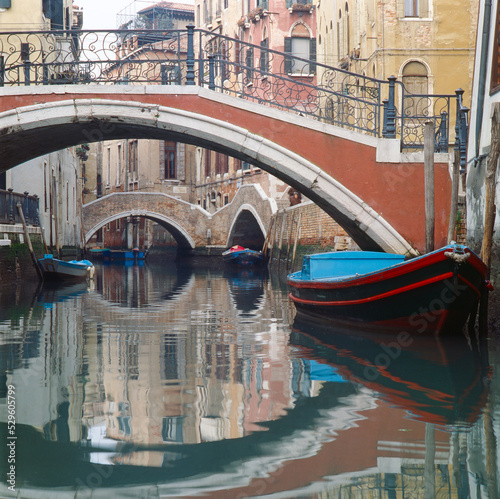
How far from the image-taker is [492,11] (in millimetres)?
5793

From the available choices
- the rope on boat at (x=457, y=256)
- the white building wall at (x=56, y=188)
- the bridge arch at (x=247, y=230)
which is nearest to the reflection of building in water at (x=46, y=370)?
the rope on boat at (x=457, y=256)

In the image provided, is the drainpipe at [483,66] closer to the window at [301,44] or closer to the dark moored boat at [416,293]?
the dark moored boat at [416,293]

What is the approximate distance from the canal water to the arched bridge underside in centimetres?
147

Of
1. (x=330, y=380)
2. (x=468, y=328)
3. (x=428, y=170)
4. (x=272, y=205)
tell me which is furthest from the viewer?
(x=272, y=205)

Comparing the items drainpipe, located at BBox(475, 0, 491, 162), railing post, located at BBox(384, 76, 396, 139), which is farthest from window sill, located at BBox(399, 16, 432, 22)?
drainpipe, located at BBox(475, 0, 491, 162)

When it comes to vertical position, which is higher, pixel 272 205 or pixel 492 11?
pixel 492 11

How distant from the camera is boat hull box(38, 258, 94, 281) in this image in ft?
38.3

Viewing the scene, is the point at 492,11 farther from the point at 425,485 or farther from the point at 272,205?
the point at 272,205

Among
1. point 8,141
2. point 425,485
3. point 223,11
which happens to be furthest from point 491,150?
point 223,11

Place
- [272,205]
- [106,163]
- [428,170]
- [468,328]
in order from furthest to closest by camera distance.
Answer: [106,163] → [272,205] → [428,170] → [468,328]

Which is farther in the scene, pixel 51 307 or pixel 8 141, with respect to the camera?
pixel 51 307

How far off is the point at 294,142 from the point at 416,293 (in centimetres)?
239

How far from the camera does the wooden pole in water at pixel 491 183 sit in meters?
5.07

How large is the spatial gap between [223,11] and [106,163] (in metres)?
9.89
